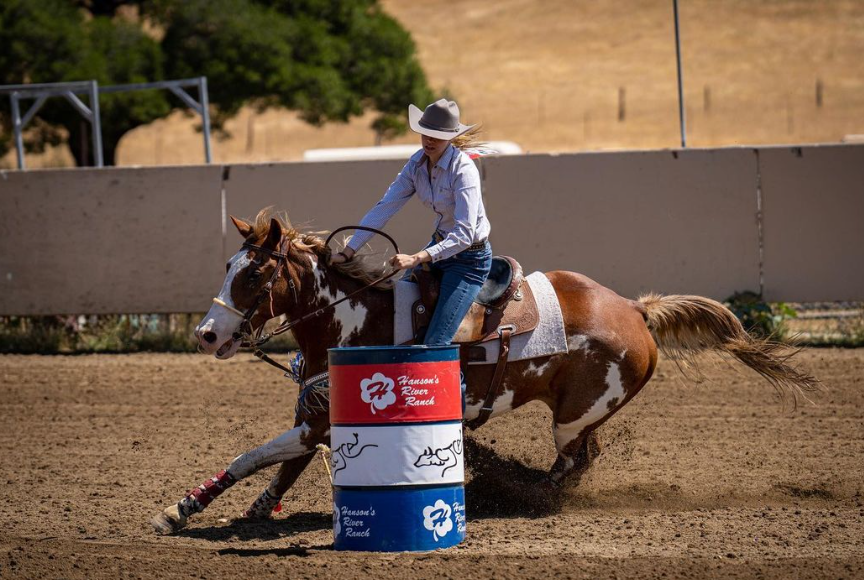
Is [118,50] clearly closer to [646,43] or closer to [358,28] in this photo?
[358,28]

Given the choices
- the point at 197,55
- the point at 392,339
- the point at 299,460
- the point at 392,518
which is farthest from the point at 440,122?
the point at 197,55

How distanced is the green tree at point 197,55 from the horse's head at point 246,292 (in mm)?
18155

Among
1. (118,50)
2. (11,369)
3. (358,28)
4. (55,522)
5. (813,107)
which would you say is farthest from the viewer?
(813,107)

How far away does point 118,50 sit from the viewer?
24531 millimetres

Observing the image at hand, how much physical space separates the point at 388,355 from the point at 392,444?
1.38ft

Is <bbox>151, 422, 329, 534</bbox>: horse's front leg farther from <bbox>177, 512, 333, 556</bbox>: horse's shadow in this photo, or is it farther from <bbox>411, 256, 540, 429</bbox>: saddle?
<bbox>411, 256, 540, 429</bbox>: saddle

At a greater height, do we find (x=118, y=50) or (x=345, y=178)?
(x=118, y=50)

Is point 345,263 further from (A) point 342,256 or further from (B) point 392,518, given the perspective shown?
(B) point 392,518

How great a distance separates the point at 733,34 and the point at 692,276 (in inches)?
2412

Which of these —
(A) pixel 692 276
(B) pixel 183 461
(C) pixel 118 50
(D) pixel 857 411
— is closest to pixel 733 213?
(A) pixel 692 276

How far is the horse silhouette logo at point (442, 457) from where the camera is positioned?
17.1 ft

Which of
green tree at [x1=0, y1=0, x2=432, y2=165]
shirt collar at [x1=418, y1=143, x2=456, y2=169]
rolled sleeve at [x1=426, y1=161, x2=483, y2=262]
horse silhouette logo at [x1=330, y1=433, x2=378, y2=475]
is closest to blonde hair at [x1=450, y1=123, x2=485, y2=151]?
shirt collar at [x1=418, y1=143, x2=456, y2=169]

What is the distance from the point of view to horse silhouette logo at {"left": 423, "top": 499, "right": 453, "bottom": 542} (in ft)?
17.3

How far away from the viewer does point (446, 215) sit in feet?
20.1
